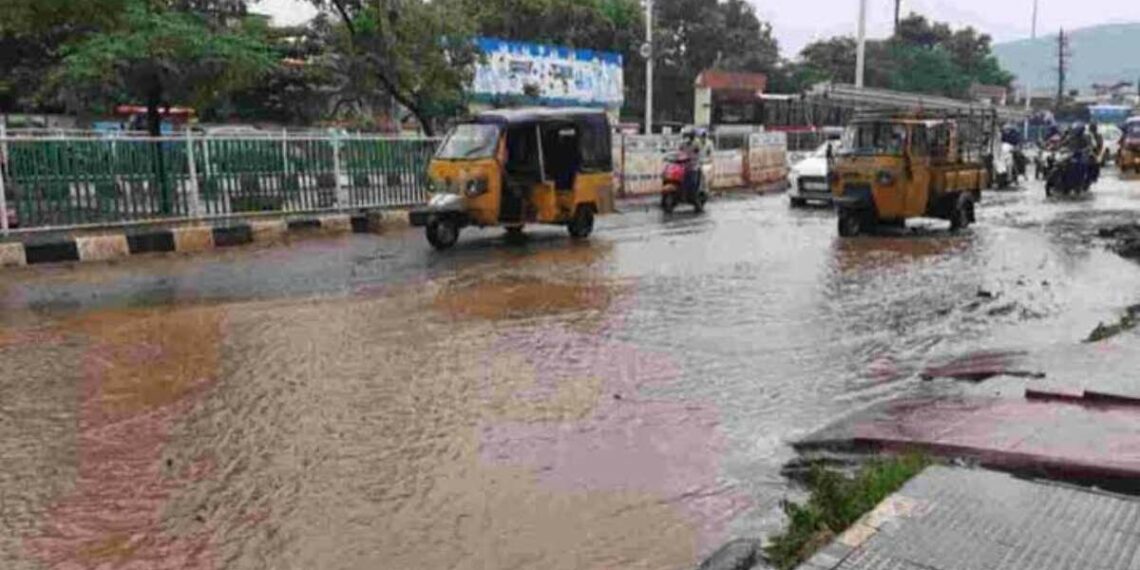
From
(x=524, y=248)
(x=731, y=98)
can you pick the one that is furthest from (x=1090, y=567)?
(x=731, y=98)

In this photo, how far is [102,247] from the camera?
1327 cm

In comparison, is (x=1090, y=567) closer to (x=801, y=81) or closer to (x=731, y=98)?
(x=731, y=98)

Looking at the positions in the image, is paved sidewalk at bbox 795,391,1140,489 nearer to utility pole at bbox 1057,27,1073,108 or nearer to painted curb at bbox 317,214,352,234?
painted curb at bbox 317,214,352,234

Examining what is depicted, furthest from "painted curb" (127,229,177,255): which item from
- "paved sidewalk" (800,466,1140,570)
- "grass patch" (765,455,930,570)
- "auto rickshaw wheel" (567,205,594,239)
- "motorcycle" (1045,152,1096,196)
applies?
"motorcycle" (1045,152,1096,196)

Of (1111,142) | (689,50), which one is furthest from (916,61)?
(1111,142)

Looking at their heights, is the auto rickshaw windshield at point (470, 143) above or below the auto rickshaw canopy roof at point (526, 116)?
below

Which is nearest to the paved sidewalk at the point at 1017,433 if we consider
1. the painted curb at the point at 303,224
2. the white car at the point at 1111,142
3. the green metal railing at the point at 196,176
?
the green metal railing at the point at 196,176

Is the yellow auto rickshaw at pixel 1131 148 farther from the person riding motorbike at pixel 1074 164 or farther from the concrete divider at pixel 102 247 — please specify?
the concrete divider at pixel 102 247

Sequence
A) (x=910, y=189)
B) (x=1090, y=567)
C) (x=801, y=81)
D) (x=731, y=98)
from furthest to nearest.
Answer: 1. (x=801, y=81)
2. (x=731, y=98)
3. (x=910, y=189)
4. (x=1090, y=567)

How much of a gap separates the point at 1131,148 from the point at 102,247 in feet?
109

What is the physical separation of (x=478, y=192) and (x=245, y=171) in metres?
4.19

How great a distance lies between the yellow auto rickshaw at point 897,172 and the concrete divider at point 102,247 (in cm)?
1017

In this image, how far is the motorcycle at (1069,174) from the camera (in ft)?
78.0

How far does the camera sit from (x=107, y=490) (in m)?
4.55
